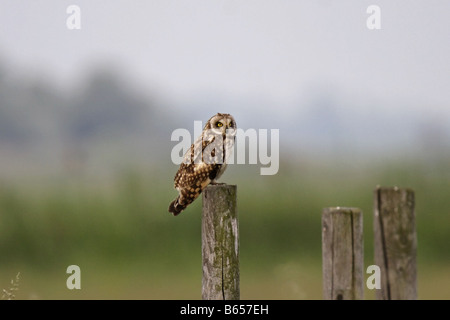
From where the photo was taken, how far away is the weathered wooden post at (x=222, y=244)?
484 centimetres

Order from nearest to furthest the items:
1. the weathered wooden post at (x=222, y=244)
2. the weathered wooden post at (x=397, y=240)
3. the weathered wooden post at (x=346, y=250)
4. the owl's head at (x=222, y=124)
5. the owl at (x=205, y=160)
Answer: the weathered wooden post at (x=397, y=240) < the weathered wooden post at (x=346, y=250) < the weathered wooden post at (x=222, y=244) < the owl at (x=205, y=160) < the owl's head at (x=222, y=124)

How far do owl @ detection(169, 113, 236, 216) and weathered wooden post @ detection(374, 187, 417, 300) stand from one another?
7.14ft

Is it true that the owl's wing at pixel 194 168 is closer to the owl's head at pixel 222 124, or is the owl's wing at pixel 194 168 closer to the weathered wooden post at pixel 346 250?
the owl's head at pixel 222 124

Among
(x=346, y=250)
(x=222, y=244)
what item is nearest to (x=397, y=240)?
(x=346, y=250)

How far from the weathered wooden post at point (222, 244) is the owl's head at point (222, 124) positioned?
1544 millimetres

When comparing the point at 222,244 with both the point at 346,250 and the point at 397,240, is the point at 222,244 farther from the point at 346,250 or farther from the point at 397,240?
the point at 397,240

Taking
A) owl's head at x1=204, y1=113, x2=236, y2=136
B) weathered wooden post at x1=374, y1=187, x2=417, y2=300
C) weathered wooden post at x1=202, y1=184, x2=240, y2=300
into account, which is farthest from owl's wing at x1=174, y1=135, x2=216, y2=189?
weathered wooden post at x1=374, y1=187, x2=417, y2=300

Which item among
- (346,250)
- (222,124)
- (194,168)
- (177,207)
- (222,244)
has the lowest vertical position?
(346,250)

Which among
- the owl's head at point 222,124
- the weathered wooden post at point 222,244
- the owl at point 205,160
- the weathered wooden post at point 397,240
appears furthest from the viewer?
the owl's head at point 222,124

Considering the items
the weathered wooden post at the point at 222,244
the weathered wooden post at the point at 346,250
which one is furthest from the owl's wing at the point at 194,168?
the weathered wooden post at the point at 346,250

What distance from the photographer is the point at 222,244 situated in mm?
4832

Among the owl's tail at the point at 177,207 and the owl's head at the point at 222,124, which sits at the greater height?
the owl's head at the point at 222,124

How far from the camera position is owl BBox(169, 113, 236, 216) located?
5.93 m

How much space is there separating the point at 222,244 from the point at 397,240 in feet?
4.71
